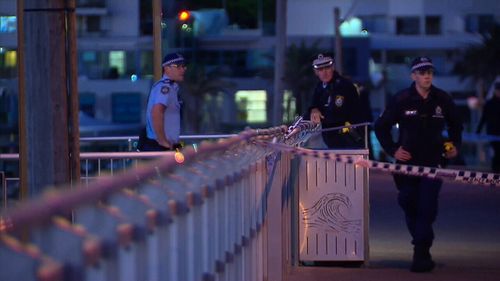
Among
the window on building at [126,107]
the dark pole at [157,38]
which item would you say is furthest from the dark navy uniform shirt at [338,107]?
the window on building at [126,107]

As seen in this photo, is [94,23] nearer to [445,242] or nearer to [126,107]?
[126,107]

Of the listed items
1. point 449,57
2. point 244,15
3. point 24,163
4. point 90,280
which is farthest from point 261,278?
point 244,15

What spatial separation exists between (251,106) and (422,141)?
58103mm

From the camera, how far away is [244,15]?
80.0 m

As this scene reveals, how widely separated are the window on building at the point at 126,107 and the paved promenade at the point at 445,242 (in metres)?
40.1

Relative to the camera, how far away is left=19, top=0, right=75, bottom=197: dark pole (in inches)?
282

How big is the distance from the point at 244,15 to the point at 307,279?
7103 centimetres

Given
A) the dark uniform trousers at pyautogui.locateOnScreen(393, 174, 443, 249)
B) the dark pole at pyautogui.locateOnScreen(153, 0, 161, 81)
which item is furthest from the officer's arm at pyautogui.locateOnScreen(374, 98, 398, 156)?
the dark pole at pyautogui.locateOnScreen(153, 0, 161, 81)

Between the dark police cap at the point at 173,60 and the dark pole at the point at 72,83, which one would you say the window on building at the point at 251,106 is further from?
the dark pole at the point at 72,83

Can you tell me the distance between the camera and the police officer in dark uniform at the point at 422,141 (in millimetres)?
10055

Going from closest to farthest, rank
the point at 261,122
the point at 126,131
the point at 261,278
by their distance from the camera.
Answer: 1. the point at 261,278
2. the point at 126,131
3. the point at 261,122

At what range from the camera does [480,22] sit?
70.9 meters

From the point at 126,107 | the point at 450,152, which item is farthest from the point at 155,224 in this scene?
the point at 126,107

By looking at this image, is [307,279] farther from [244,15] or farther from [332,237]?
[244,15]
